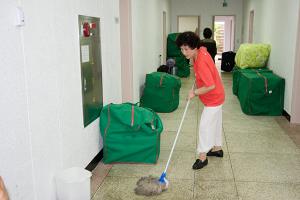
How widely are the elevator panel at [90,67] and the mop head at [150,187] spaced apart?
0.76m

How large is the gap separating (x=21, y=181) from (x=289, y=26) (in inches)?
183

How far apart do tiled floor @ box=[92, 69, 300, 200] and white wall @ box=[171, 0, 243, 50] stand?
9.07 metres

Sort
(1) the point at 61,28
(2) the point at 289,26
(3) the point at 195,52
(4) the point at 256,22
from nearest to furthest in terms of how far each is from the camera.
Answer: (1) the point at 61,28, (3) the point at 195,52, (2) the point at 289,26, (4) the point at 256,22

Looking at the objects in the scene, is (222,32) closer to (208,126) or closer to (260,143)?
(260,143)

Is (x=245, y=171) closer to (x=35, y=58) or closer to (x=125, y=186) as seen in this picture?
(x=125, y=186)

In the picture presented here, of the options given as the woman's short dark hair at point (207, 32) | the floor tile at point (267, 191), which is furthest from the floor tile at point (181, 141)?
the woman's short dark hair at point (207, 32)

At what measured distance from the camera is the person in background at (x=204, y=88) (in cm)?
311

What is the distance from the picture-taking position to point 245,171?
3.35 meters

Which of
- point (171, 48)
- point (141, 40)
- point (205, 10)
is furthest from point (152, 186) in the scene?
point (205, 10)

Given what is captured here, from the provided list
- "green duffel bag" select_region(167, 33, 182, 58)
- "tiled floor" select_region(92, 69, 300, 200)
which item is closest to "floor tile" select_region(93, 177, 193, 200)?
A: "tiled floor" select_region(92, 69, 300, 200)

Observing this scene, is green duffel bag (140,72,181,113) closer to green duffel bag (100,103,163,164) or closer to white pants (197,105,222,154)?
green duffel bag (100,103,163,164)

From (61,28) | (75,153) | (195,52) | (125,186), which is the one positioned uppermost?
(61,28)

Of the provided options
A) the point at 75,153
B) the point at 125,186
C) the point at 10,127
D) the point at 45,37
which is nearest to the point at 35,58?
the point at 45,37

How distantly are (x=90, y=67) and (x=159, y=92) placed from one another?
256cm
